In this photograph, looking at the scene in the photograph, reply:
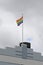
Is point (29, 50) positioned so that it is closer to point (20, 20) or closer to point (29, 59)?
point (29, 59)

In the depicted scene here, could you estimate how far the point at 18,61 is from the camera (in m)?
49.8

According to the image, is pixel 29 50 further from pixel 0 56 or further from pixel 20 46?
pixel 0 56

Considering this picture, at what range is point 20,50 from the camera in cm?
5069

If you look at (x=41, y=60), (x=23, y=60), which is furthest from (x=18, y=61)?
(x=41, y=60)

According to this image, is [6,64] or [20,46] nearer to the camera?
[6,64]

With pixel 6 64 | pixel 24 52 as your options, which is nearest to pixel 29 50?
pixel 24 52

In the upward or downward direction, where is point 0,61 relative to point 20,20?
downward

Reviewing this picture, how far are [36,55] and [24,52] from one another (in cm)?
249

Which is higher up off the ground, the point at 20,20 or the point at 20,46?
the point at 20,20

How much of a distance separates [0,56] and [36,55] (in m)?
7.00

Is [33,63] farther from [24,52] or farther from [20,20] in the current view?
[20,20]

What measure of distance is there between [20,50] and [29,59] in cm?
219

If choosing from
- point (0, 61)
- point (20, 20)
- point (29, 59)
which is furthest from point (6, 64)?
point (20, 20)

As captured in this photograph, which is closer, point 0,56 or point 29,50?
point 0,56
